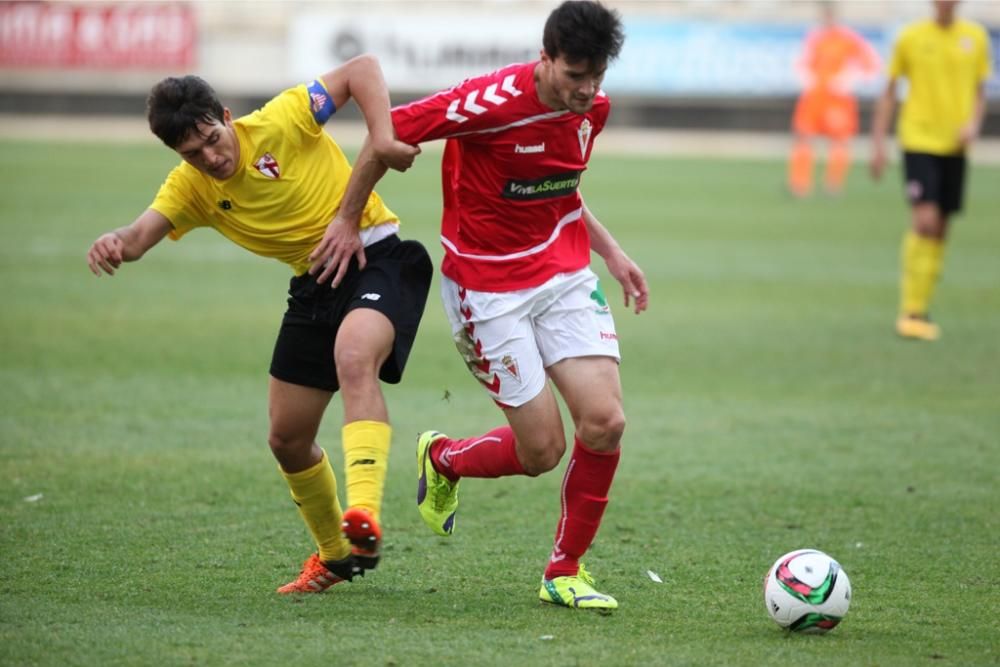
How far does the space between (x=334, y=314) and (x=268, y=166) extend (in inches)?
25.0

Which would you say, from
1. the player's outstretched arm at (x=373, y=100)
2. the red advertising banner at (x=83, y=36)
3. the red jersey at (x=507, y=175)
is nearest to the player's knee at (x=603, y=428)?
the red jersey at (x=507, y=175)

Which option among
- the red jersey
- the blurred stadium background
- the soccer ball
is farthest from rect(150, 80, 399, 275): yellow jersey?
the blurred stadium background

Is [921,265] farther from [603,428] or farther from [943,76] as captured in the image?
[603,428]

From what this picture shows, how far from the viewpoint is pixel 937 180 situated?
11305 millimetres

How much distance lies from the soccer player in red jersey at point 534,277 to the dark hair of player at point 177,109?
704 mm

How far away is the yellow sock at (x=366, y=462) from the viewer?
4402 millimetres

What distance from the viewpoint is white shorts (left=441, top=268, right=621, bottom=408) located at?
16.6ft

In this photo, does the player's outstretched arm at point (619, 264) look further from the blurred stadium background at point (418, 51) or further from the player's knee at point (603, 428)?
the blurred stadium background at point (418, 51)

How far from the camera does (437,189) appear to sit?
23.0 metres

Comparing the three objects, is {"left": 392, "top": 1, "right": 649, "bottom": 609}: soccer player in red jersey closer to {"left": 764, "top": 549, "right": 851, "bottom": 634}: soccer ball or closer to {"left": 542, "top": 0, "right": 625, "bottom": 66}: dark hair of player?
{"left": 542, "top": 0, "right": 625, "bottom": 66}: dark hair of player

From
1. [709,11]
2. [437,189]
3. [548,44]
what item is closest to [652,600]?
[548,44]

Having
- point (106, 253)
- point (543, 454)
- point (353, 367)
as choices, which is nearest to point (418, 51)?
point (106, 253)

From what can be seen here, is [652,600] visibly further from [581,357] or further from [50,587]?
[50,587]

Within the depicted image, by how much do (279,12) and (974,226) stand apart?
2197 cm
